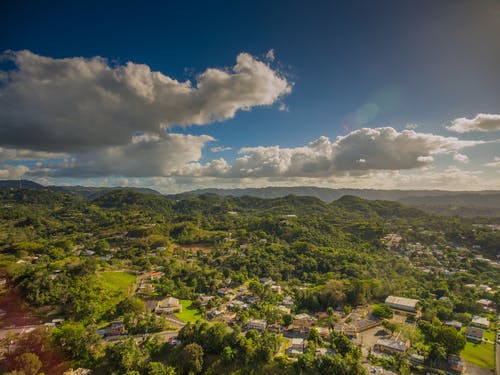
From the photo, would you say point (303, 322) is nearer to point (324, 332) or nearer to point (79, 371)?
point (324, 332)

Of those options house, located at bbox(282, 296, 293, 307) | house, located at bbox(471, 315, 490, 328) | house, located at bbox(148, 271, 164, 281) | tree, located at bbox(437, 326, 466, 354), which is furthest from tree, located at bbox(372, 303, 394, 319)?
house, located at bbox(148, 271, 164, 281)

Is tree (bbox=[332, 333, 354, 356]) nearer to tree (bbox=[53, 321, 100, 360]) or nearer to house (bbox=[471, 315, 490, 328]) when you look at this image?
house (bbox=[471, 315, 490, 328])

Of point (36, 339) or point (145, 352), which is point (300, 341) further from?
point (36, 339)

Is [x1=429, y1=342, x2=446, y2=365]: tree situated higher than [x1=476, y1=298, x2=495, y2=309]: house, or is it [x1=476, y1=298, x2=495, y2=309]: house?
[x1=429, y1=342, x2=446, y2=365]: tree

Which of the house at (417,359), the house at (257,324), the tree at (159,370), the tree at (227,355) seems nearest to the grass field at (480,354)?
the house at (417,359)

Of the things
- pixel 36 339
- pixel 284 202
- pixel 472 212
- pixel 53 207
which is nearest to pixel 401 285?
pixel 36 339

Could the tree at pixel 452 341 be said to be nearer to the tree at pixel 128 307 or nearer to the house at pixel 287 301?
the house at pixel 287 301

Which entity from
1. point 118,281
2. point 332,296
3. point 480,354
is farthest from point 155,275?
point 480,354
